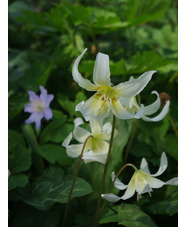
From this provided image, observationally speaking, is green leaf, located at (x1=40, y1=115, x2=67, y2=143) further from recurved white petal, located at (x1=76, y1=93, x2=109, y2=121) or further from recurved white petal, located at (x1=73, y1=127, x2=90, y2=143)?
recurved white petal, located at (x1=76, y1=93, x2=109, y2=121)

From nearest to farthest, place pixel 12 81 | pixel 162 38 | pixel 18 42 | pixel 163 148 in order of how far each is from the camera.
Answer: pixel 163 148, pixel 12 81, pixel 162 38, pixel 18 42

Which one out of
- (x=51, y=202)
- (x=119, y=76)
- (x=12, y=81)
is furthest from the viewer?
(x=12, y=81)

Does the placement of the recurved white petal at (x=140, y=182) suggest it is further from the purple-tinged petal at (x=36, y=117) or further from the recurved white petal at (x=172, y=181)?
the purple-tinged petal at (x=36, y=117)

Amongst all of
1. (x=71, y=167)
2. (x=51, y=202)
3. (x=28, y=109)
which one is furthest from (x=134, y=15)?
(x=51, y=202)

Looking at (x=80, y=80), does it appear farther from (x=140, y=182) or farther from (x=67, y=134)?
(x=67, y=134)

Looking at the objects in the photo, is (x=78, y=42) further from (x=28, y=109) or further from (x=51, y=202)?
(x=51, y=202)

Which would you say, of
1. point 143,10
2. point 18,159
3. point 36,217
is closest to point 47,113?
point 18,159
